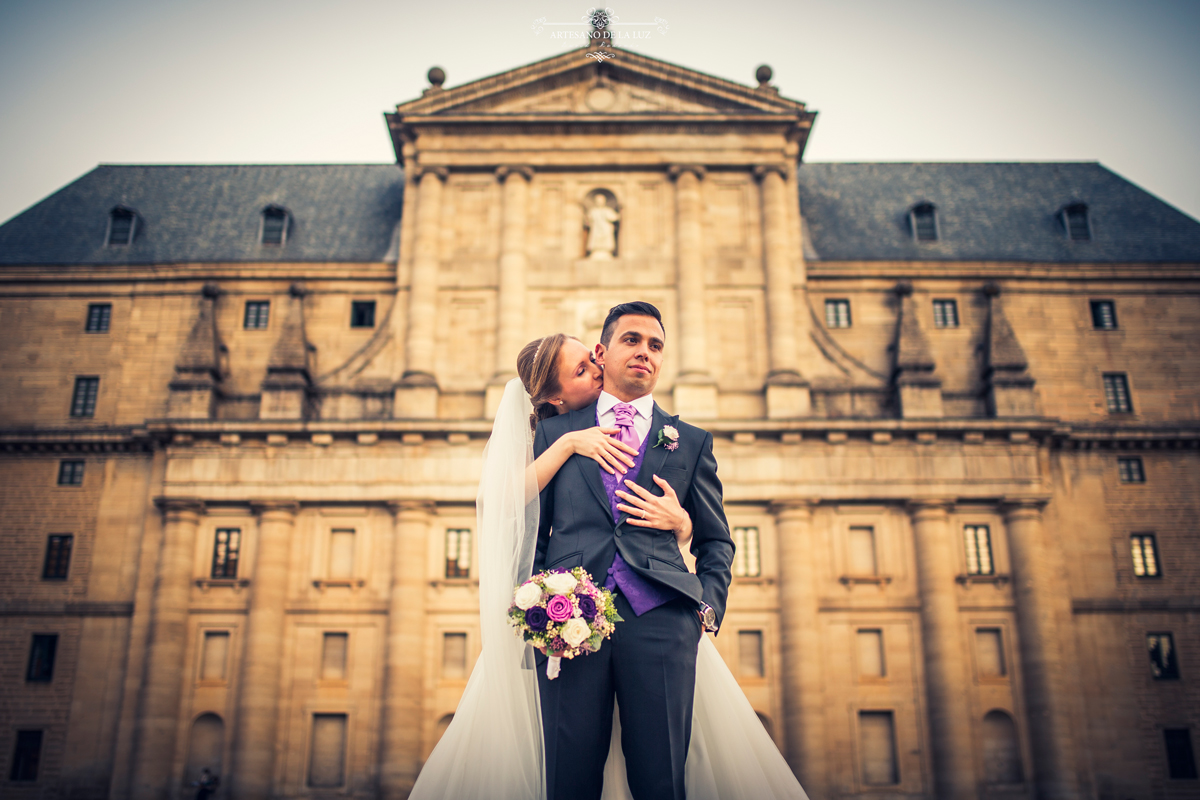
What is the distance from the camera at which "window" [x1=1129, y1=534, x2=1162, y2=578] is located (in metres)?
26.4

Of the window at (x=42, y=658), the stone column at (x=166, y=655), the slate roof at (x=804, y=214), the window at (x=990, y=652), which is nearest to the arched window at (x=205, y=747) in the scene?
the stone column at (x=166, y=655)

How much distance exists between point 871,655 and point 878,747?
7.70 feet

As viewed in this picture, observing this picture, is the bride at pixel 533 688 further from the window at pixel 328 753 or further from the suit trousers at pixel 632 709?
the window at pixel 328 753

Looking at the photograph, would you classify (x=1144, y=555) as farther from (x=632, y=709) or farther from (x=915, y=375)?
(x=632, y=709)

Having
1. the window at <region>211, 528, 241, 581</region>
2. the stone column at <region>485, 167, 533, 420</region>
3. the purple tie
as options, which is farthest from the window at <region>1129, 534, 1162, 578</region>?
the purple tie

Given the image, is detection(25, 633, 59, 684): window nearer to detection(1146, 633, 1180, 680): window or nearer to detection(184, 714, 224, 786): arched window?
detection(184, 714, 224, 786): arched window

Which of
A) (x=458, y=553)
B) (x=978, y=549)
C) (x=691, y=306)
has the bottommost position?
(x=458, y=553)

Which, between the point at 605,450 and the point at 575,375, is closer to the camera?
the point at 605,450

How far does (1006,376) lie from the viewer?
1049 inches

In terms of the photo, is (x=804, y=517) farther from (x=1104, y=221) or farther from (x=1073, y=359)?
(x=1104, y=221)

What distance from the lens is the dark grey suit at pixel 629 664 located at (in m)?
4.50

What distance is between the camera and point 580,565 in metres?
4.77

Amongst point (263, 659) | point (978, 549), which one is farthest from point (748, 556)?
point (263, 659)

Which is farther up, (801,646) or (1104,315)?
(1104,315)
